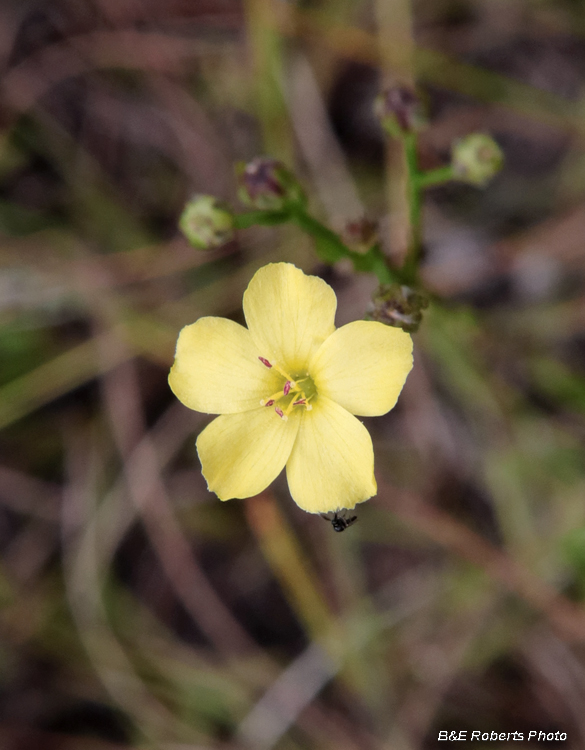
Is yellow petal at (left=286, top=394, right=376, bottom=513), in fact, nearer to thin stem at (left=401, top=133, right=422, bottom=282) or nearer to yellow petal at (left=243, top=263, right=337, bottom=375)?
yellow petal at (left=243, top=263, right=337, bottom=375)

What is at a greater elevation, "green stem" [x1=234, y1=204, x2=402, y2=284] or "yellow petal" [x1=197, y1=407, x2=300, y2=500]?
"green stem" [x1=234, y1=204, x2=402, y2=284]

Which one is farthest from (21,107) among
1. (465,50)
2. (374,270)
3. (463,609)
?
(463,609)

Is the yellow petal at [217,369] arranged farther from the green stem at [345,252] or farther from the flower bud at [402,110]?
the flower bud at [402,110]

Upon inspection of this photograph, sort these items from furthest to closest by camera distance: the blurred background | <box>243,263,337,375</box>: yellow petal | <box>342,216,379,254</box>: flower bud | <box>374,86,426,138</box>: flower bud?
the blurred background, <box>374,86,426,138</box>: flower bud, <box>342,216,379,254</box>: flower bud, <box>243,263,337,375</box>: yellow petal

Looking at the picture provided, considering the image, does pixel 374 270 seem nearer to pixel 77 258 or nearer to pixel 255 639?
pixel 77 258

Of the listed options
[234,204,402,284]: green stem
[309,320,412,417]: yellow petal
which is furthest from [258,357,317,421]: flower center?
[234,204,402,284]: green stem

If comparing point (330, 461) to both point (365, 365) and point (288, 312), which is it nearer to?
point (365, 365)
